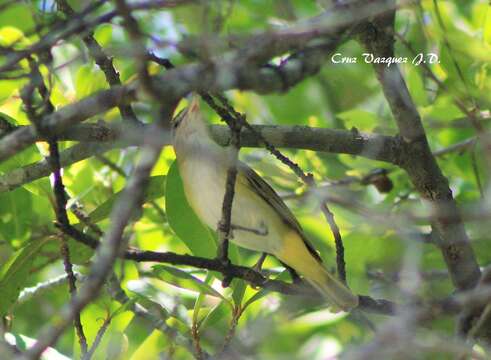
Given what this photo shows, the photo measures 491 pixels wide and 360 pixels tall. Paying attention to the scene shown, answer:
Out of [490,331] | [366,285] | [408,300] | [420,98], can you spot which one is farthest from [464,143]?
[408,300]

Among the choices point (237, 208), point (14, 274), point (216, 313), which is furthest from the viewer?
point (237, 208)

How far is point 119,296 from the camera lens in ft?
14.8

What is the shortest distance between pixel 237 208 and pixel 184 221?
0.35 metres

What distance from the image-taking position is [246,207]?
459 cm

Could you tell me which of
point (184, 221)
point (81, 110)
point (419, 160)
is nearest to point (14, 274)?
point (184, 221)

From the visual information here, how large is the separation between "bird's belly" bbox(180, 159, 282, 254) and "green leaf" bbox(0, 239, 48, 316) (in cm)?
83

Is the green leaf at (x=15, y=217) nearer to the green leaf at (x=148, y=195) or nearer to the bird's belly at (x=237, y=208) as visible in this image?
the green leaf at (x=148, y=195)

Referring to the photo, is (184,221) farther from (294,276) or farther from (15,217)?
(15,217)

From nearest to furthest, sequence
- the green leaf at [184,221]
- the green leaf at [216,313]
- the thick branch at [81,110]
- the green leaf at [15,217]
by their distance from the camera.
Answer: the thick branch at [81,110] < the green leaf at [216,313] < the green leaf at [184,221] < the green leaf at [15,217]

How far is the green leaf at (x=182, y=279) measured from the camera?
12.7 ft

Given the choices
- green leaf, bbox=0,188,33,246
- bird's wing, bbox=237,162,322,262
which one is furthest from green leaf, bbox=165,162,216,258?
green leaf, bbox=0,188,33,246

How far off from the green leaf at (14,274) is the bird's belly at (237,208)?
83 centimetres

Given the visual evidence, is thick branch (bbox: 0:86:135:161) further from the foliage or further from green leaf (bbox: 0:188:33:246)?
green leaf (bbox: 0:188:33:246)

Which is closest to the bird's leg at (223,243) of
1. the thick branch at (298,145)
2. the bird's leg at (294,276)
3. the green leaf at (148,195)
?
the thick branch at (298,145)
